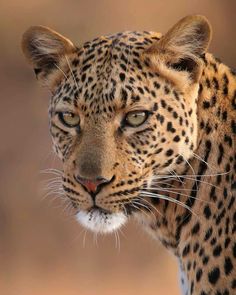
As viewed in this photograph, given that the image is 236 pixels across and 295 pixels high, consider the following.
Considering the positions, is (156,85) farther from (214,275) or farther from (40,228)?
(40,228)

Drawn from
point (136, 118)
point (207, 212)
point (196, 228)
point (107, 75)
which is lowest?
point (196, 228)

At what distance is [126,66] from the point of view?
19.0 feet

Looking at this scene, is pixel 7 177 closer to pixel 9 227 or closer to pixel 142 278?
pixel 9 227

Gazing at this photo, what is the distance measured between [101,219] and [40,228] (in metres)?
7.61

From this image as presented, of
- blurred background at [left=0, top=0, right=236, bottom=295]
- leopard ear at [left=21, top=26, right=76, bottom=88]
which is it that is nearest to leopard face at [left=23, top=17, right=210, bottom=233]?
leopard ear at [left=21, top=26, right=76, bottom=88]

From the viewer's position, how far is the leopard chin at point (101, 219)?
19.2 ft

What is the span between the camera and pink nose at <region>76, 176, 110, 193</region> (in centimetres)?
566

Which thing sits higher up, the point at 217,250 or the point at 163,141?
the point at 163,141

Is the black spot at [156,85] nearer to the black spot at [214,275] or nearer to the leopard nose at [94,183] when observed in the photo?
the leopard nose at [94,183]

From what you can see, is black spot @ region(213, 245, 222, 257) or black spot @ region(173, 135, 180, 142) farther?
black spot @ region(173, 135, 180, 142)

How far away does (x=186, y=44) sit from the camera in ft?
18.8

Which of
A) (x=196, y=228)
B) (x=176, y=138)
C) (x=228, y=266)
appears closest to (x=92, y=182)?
(x=176, y=138)

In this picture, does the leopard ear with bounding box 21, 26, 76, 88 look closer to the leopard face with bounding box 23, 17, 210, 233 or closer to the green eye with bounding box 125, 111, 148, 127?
the leopard face with bounding box 23, 17, 210, 233

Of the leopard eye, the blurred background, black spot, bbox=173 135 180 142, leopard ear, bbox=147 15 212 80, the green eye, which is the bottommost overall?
the blurred background
